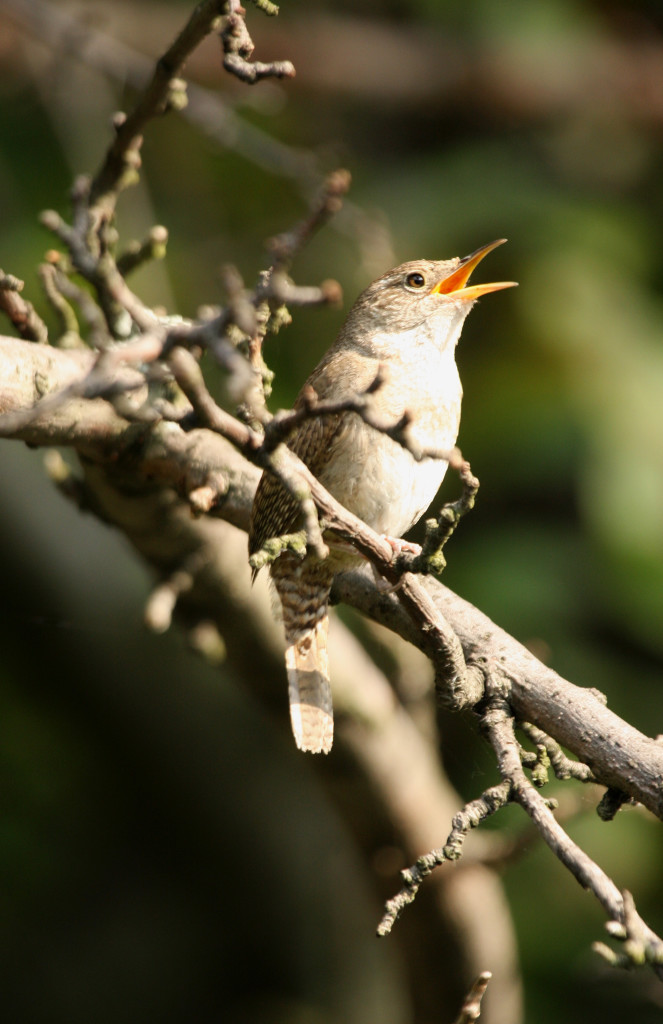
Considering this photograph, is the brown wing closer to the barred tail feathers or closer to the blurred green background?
the barred tail feathers

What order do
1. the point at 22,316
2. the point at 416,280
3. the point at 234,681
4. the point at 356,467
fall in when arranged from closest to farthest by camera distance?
the point at 22,316, the point at 356,467, the point at 416,280, the point at 234,681

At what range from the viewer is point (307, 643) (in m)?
3.09

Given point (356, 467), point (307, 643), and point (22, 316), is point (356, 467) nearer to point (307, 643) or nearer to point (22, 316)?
point (307, 643)

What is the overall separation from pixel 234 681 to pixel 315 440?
1.51 meters

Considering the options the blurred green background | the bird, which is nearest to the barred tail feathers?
the bird

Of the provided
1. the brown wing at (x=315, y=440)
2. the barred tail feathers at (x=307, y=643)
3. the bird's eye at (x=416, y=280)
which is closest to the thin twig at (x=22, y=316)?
the brown wing at (x=315, y=440)

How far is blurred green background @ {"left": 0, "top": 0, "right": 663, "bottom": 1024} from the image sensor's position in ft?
15.5

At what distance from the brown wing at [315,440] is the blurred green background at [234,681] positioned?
905 millimetres

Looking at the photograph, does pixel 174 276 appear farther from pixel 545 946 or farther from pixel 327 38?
pixel 545 946

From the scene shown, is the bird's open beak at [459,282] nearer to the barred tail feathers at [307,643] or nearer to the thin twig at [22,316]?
the barred tail feathers at [307,643]

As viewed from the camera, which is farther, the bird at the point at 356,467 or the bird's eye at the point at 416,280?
the bird's eye at the point at 416,280

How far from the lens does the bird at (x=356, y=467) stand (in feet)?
9.39

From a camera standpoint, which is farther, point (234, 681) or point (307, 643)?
point (234, 681)

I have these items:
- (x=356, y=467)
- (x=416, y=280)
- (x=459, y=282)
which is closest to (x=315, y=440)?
(x=356, y=467)
